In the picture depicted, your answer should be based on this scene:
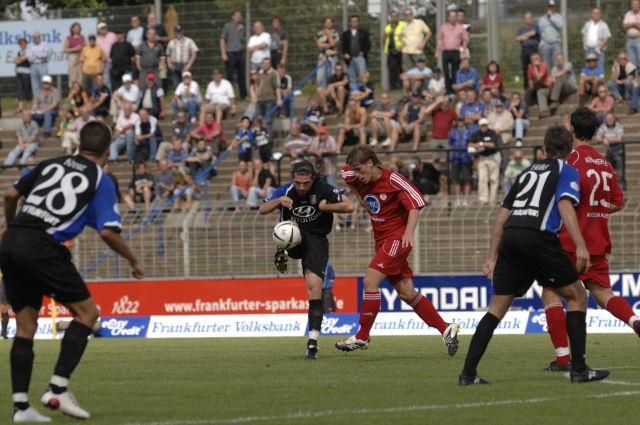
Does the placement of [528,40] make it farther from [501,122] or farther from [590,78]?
[501,122]

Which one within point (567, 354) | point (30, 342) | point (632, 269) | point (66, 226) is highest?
point (66, 226)

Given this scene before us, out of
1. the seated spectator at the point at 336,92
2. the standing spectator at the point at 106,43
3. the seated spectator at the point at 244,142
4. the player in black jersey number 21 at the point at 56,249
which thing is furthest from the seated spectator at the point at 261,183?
the player in black jersey number 21 at the point at 56,249

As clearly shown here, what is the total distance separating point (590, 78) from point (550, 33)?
1.99 meters

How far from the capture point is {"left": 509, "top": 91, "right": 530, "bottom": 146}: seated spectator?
27.3 meters

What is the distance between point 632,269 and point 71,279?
14468 millimetres

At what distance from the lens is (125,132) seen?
30.9 metres

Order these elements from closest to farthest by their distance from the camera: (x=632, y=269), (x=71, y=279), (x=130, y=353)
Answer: (x=71, y=279) < (x=130, y=353) < (x=632, y=269)

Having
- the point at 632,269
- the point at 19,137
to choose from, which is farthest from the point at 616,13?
the point at 19,137

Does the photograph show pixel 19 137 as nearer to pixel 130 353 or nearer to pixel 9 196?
pixel 130 353

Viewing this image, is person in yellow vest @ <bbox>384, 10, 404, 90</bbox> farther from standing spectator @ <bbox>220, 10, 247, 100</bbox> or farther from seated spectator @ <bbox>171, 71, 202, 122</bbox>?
seated spectator @ <bbox>171, 71, 202, 122</bbox>

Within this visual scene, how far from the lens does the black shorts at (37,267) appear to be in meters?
8.98

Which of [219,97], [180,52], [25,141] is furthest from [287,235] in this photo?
[25,141]

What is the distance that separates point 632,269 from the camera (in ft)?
71.8

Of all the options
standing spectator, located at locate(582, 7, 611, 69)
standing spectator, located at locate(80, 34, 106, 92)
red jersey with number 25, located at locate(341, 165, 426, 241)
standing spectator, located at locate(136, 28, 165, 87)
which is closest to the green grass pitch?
red jersey with number 25, located at locate(341, 165, 426, 241)
